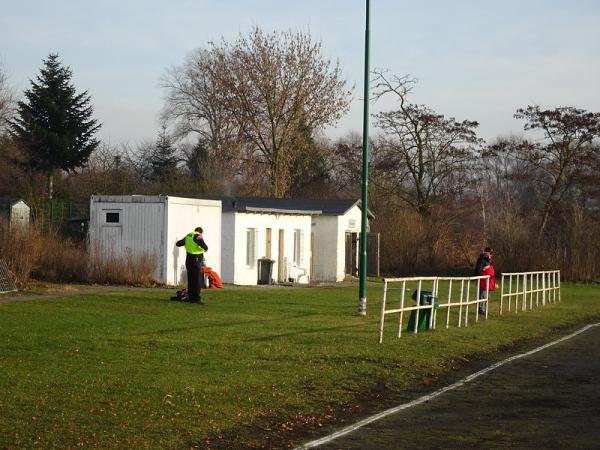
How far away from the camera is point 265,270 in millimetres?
40750

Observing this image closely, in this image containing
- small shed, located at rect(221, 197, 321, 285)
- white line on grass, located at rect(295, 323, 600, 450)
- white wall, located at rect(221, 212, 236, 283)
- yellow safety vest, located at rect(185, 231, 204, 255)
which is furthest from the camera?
small shed, located at rect(221, 197, 321, 285)

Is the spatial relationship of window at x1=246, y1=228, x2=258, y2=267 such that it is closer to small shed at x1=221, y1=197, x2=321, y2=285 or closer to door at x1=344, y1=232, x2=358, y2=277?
small shed at x1=221, y1=197, x2=321, y2=285

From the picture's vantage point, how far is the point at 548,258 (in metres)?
54.3

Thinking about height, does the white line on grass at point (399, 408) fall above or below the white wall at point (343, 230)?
below

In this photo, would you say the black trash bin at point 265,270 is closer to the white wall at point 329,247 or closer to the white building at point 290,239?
the white building at point 290,239

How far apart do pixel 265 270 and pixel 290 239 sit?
3307 millimetres

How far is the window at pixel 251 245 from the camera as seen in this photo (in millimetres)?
40000

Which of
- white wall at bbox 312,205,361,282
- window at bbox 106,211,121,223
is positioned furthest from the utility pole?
white wall at bbox 312,205,361,282

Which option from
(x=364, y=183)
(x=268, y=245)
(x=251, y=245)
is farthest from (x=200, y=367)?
(x=268, y=245)

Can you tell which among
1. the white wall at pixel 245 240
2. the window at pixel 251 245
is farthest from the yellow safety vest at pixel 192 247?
the window at pixel 251 245

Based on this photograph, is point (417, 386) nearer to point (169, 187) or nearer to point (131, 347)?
point (131, 347)

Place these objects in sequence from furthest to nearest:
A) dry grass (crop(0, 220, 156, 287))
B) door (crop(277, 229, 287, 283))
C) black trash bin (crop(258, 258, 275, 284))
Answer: door (crop(277, 229, 287, 283)) < black trash bin (crop(258, 258, 275, 284)) < dry grass (crop(0, 220, 156, 287))

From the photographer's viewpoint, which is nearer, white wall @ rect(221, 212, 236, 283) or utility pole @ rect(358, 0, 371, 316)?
utility pole @ rect(358, 0, 371, 316)

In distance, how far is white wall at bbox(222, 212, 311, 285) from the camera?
127 ft
